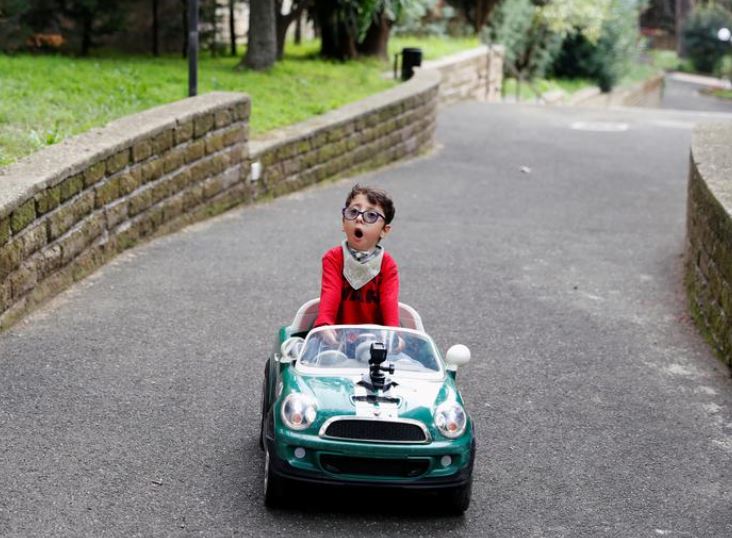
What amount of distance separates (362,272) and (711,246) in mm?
3979

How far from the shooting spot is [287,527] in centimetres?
527

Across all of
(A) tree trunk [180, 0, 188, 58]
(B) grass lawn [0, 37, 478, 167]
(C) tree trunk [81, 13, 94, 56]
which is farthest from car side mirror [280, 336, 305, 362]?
(A) tree trunk [180, 0, 188, 58]

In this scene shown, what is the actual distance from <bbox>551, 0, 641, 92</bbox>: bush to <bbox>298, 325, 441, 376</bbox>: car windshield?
1273 inches

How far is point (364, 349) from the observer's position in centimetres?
553

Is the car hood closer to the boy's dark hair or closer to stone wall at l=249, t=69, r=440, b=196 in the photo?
the boy's dark hair

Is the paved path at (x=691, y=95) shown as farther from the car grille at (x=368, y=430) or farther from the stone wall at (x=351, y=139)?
the car grille at (x=368, y=430)

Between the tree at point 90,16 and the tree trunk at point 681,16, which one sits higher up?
the tree at point 90,16

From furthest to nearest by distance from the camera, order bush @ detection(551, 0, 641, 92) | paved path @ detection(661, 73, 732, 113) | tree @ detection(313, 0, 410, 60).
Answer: paved path @ detection(661, 73, 732, 113) < bush @ detection(551, 0, 641, 92) < tree @ detection(313, 0, 410, 60)

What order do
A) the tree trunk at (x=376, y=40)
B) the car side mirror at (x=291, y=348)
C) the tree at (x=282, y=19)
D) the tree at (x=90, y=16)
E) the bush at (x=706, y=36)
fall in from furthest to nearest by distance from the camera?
the bush at (x=706, y=36) < the tree trunk at (x=376, y=40) < the tree at (x=282, y=19) < the tree at (x=90, y=16) < the car side mirror at (x=291, y=348)

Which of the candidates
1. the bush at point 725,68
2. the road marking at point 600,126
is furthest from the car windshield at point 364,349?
the bush at point 725,68

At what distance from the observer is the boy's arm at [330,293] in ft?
19.3

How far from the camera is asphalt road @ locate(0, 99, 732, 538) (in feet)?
18.0

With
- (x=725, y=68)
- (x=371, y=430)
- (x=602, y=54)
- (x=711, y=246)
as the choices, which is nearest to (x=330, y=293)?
(x=371, y=430)

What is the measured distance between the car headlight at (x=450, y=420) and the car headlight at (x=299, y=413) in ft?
1.68
